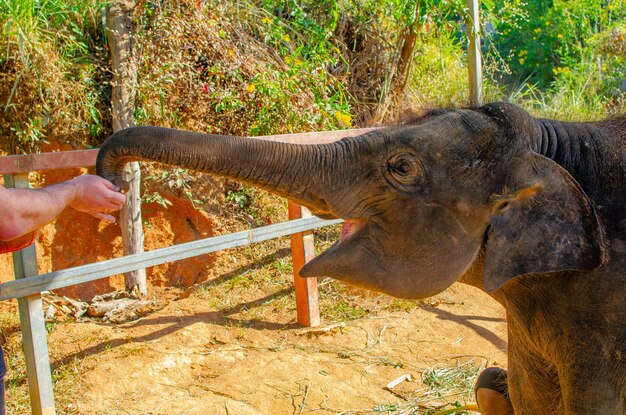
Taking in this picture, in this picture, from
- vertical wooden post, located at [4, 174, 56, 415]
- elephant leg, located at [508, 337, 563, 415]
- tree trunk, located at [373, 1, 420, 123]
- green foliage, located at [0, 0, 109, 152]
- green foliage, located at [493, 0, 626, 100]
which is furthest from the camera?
green foliage, located at [493, 0, 626, 100]

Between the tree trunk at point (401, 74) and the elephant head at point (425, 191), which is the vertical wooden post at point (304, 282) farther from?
the tree trunk at point (401, 74)

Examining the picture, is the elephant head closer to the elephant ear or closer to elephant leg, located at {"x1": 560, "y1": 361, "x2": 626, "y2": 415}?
the elephant ear

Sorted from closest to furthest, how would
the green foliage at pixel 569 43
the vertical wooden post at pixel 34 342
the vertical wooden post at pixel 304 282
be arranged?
the vertical wooden post at pixel 34 342, the vertical wooden post at pixel 304 282, the green foliage at pixel 569 43

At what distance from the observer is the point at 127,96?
6496mm

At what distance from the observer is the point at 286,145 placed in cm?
263

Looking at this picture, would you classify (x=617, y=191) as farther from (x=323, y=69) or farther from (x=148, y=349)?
(x=323, y=69)

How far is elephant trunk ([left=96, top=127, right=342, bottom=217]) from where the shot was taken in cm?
243

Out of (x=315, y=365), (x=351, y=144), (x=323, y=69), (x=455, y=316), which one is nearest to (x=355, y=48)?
(x=323, y=69)

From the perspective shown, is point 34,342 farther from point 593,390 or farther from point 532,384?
point 593,390

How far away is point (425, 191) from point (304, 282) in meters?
3.57

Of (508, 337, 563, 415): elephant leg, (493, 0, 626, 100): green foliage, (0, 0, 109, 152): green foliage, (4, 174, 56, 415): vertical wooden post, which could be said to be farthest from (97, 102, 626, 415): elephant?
(493, 0, 626, 100): green foliage

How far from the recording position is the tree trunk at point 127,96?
6277 mm

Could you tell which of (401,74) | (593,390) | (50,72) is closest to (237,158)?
(593,390)

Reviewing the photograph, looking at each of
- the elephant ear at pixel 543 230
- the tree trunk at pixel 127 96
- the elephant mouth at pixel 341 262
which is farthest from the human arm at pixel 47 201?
the tree trunk at pixel 127 96
